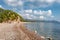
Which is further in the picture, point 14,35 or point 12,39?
point 14,35

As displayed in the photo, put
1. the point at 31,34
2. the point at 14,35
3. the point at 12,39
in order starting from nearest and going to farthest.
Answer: the point at 12,39
the point at 14,35
the point at 31,34

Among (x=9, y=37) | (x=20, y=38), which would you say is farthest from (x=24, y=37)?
(x=9, y=37)

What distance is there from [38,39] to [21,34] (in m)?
2.18

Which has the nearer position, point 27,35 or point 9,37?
point 9,37

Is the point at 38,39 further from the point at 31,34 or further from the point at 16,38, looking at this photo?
the point at 16,38

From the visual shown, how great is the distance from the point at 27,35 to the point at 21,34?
80 cm

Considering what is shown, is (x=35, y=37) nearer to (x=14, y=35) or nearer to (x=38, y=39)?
A: (x=38, y=39)

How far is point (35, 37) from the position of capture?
63.3 ft

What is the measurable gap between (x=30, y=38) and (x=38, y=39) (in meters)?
1.14

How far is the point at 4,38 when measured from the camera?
17750 millimetres

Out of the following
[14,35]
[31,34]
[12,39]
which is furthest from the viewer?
[31,34]

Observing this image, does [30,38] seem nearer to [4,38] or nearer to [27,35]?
[27,35]

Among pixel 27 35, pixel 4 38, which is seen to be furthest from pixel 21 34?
pixel 4 38

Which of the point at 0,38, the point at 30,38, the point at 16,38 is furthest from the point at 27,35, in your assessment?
the point at 0,38
